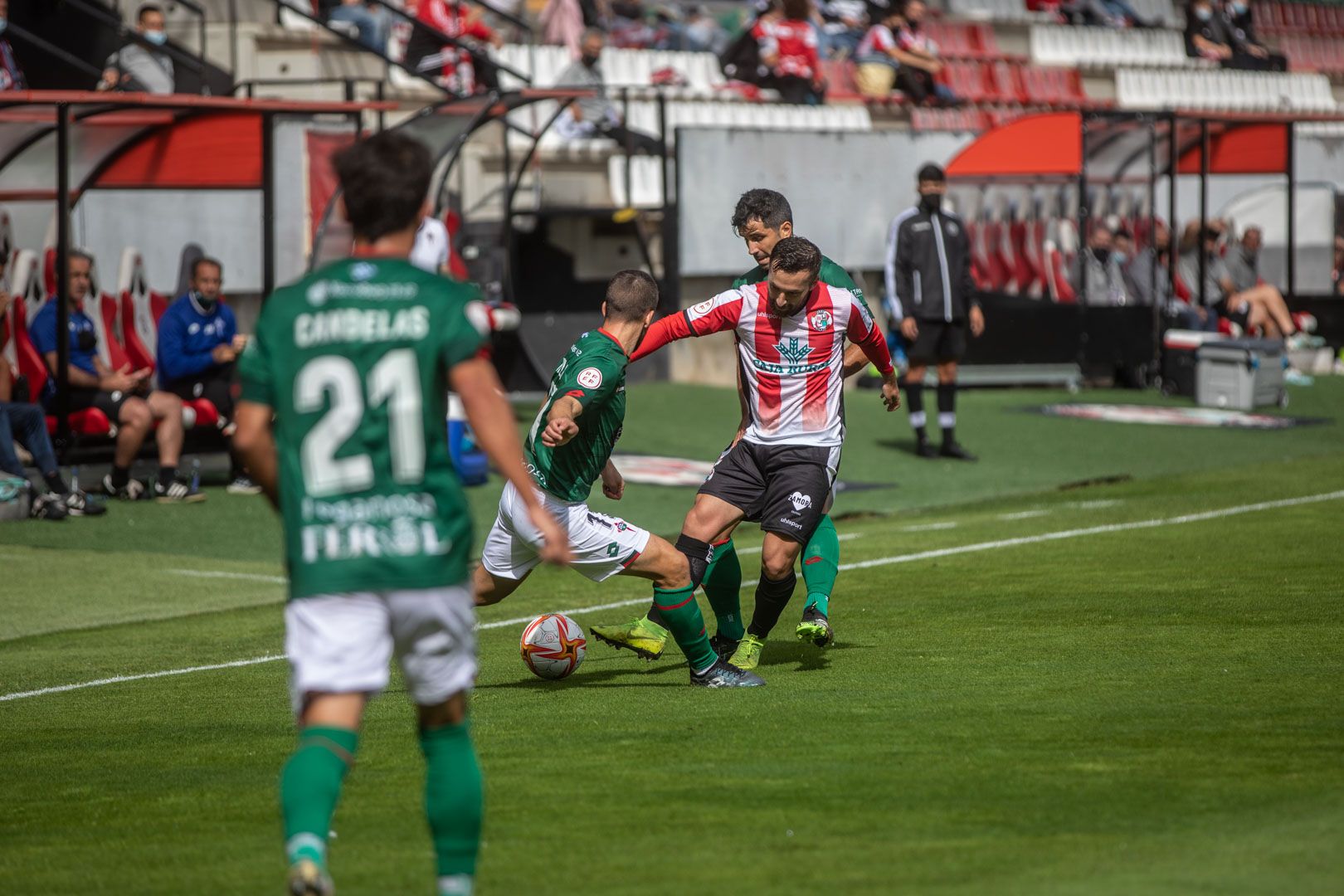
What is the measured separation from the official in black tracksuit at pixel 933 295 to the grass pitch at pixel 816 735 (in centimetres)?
418

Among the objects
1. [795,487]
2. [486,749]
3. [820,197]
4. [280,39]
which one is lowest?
[486,749]

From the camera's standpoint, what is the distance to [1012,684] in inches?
288

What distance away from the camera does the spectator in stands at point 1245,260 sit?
1001 inches

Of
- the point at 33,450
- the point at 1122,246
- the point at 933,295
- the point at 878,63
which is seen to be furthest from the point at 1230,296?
the point at 33,450

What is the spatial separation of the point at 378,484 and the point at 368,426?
141 mm

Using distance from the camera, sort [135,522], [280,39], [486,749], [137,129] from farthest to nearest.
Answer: [280,39], [137,129], [135,522], [486,749]

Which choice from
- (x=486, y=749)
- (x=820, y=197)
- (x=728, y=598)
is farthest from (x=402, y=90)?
(x=486, y=749)

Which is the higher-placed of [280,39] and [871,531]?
[280,39]

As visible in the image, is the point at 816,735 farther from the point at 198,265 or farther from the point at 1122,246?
the point at 1122,246

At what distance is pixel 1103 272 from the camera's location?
75.8 feet

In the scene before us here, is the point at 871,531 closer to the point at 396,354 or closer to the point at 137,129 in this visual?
the point at 137,129

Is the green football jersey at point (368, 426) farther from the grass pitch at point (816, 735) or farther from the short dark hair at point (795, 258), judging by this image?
the short dark hair at point (795, 258)

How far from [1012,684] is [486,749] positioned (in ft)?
7.23

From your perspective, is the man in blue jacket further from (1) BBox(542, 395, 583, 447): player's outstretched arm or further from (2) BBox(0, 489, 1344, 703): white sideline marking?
(1) BBox(542, 395, 583, 447): player's outstretched arm
